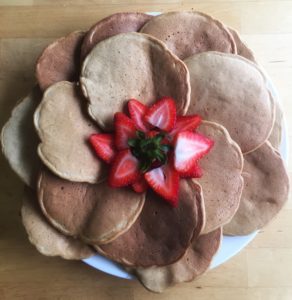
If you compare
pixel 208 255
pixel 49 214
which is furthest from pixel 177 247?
pixel 49 214

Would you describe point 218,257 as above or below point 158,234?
below

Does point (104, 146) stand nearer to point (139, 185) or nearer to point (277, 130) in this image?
point (139, 185)

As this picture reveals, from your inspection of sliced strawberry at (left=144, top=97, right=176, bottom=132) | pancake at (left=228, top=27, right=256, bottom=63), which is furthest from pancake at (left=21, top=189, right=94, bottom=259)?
pancake at (left=228, top=27, right=256, bottom=63)

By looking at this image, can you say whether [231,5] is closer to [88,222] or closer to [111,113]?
[111,113]

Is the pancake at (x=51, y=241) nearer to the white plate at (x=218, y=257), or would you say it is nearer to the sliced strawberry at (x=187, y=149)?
the white plate at (x=218, y=257)

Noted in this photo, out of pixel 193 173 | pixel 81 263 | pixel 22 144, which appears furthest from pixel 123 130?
pixel 81 263
